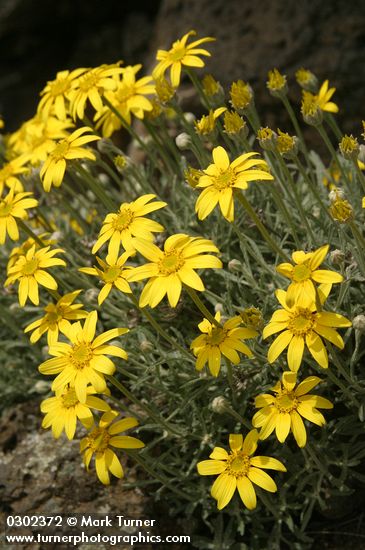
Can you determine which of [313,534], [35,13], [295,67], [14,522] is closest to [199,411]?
[313,534]

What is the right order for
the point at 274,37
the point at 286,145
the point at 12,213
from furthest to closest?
the point at 274,37, the point at 12,213, the point at 286,145

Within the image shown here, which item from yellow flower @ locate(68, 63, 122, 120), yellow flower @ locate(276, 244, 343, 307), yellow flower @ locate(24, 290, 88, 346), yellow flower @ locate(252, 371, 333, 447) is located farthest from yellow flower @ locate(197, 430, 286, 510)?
yellow flower @ locate(68, 63, 122, 120)

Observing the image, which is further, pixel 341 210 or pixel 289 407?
pixel 289 407

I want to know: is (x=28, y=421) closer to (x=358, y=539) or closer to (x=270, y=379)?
(x=270, y=379)

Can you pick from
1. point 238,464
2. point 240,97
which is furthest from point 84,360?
point 240,97

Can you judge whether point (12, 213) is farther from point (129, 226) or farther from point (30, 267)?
point (129, 226)

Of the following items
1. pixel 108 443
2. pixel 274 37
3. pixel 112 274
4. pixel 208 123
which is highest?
pixel 274 37

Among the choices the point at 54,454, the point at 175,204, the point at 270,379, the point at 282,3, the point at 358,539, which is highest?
the point at 282,3

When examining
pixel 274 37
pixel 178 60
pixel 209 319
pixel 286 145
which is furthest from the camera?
pixel 274 37
